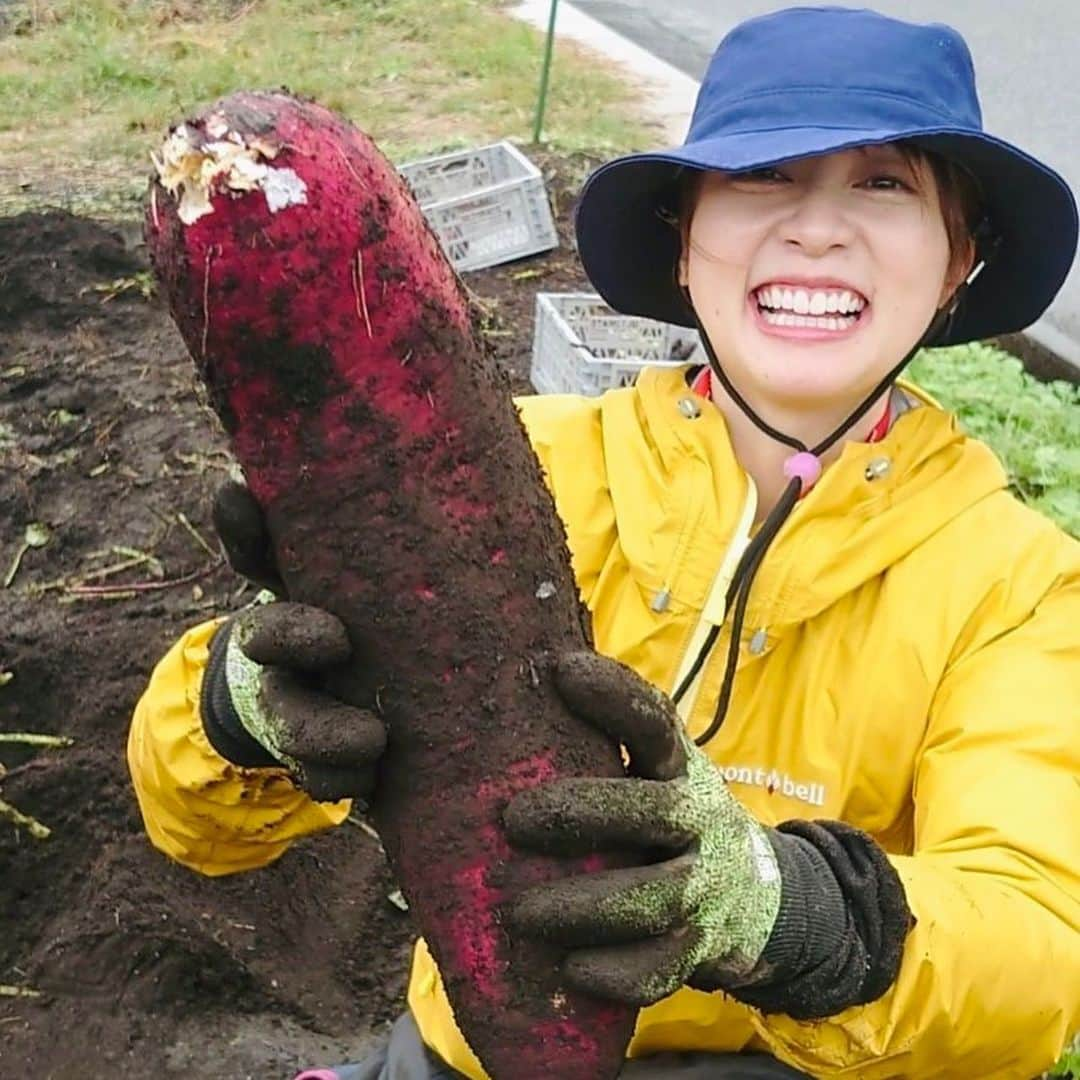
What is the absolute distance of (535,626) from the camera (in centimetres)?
148

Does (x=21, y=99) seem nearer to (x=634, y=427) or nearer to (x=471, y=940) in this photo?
(x=634, y=427)

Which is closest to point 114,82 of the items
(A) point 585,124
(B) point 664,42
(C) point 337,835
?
(A) point 585,124

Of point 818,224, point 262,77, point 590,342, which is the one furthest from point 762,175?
point 262,77

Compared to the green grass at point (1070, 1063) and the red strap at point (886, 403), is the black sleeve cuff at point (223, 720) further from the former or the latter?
the green grass at point (1070, 1063)

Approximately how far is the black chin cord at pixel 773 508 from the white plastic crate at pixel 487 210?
355 centimetres

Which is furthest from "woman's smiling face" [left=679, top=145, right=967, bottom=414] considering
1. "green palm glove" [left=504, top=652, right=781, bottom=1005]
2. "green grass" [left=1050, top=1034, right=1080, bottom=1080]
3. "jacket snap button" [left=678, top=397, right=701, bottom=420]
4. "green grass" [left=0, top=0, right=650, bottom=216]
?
"green grass" [left=0, top=0, right=650, bottom=216]

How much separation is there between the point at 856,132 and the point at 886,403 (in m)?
0.41

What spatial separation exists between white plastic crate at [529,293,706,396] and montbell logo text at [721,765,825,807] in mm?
2178

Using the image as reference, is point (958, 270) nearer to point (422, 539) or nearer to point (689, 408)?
point (689, 408)

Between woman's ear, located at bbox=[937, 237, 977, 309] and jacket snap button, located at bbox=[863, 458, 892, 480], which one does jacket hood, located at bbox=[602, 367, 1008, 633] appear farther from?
woman's ear, located at bbox=[937, 237, 977, 309]

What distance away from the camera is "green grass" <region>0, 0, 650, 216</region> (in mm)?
6809

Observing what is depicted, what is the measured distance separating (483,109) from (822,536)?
643cm

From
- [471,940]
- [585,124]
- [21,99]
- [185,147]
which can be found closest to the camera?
[185,147]

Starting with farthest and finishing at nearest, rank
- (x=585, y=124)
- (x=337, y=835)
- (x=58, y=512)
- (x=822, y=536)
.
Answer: (x=585, y=124) → (x=58, y=512) → (x=337, y=835) → (x=822, y=536)
